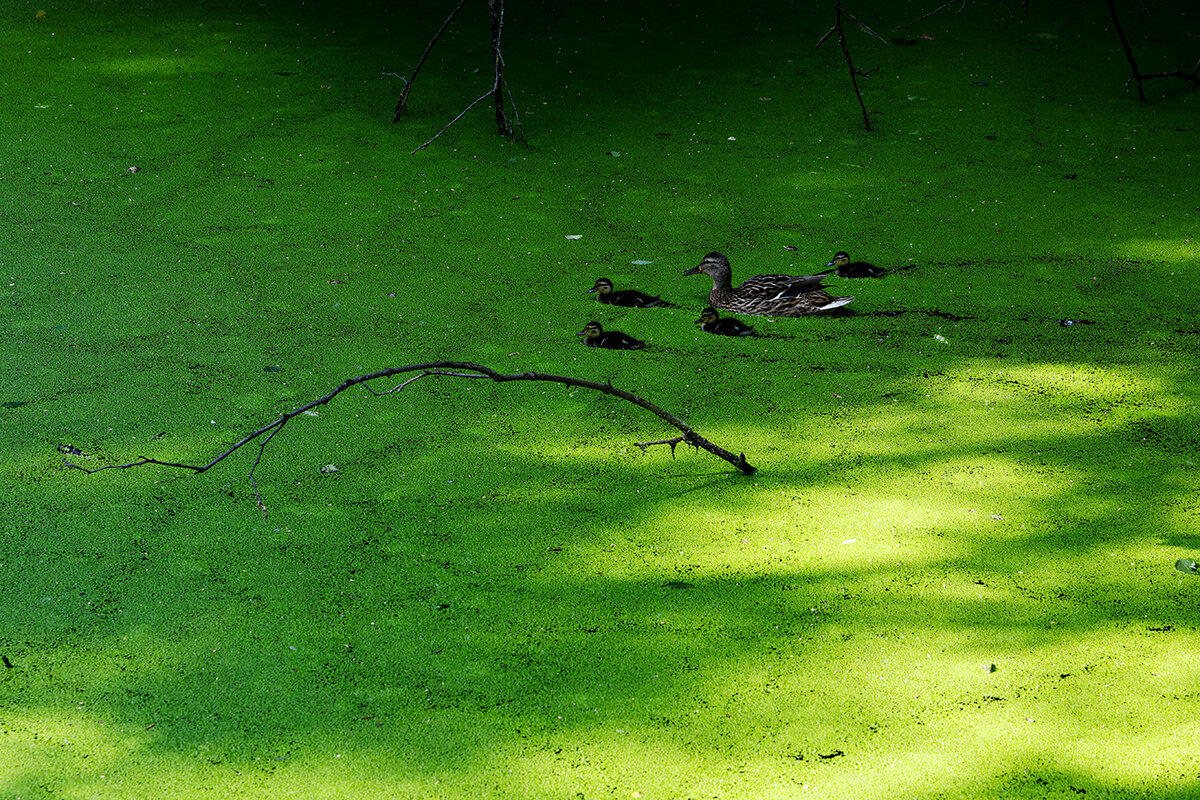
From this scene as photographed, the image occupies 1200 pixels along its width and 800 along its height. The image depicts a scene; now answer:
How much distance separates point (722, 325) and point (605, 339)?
436 mm

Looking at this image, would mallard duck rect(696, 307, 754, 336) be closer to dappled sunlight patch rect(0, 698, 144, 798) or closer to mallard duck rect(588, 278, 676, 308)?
mallard duck rect(588, 278, 676, 308)

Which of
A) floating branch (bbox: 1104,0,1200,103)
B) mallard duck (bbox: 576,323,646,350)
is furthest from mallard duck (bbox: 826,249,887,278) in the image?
floating branch (bbox: 1104,0,1200,103)

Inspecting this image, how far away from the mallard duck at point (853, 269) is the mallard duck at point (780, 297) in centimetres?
18

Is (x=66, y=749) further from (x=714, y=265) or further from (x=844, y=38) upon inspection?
(x=844, y=38)

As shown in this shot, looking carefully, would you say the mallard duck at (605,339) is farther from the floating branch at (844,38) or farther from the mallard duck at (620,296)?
the floating branch at (844,38)

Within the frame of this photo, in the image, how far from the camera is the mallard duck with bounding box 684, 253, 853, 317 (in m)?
3.69

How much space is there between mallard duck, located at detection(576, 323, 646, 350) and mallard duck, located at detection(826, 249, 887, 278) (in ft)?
3.12

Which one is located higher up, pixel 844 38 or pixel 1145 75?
pixel 844 38

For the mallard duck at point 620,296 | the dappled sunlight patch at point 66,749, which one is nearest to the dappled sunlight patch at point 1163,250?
the mallard duck at point 620,296

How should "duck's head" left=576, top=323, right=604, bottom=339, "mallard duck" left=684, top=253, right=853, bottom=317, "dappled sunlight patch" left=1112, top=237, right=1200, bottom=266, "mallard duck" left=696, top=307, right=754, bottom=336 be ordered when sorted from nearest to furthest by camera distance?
"duck's head" left=576, top=323, right=604, bottom=339
"mallard duck" left=696, top=307, right=754, bottom=336
"mallard duck" left=684, top=253, right=853, bottom=317
"dappled sunlight patch" left=1112, top=237, right=1200, bottom=266

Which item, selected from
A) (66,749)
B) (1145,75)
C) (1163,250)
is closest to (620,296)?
(1163,250)

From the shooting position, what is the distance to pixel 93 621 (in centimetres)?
225

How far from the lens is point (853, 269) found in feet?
12.8

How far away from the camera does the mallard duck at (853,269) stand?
3.88 metres
